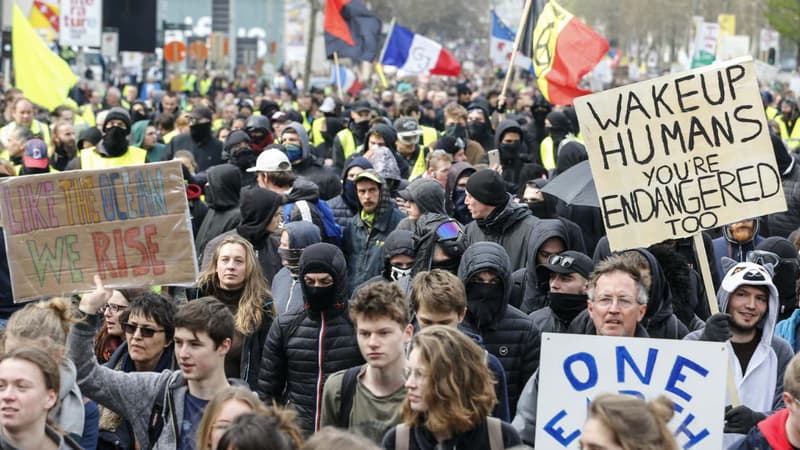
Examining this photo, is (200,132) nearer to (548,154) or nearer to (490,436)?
(548,154)

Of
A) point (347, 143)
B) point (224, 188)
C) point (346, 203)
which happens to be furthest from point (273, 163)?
point (347, 143)

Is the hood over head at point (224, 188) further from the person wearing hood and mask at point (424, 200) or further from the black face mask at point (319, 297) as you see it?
the black face mask at point (319, 297)

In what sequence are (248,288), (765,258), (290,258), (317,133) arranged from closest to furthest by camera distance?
1. (248,288)
2. (290,258)
3. (765,258)
4. (317,133)

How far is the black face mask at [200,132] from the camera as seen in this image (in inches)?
558

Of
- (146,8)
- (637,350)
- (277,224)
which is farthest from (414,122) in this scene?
(146,8)

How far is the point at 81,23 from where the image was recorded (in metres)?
23.1

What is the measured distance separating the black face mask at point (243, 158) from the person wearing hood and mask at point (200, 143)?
2483 millimetres

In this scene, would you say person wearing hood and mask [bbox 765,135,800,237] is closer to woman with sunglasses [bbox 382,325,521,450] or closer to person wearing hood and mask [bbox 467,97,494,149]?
person wearing hood and mask [bbox 467,97,494,149]

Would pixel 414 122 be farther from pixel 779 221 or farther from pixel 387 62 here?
pixel 387 62

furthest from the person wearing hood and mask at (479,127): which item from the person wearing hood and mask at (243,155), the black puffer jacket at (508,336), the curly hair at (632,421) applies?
the curly hair at (632,421)

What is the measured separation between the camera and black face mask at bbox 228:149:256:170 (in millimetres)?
11602

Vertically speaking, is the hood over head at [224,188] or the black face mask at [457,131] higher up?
the hood over head at [224,188]

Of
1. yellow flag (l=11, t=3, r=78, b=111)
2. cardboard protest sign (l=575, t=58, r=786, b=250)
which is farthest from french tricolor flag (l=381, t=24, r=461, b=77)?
cardboard protest sign (l=575, t=58, r=786, b=250)

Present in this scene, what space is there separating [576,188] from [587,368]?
403 centimetres
